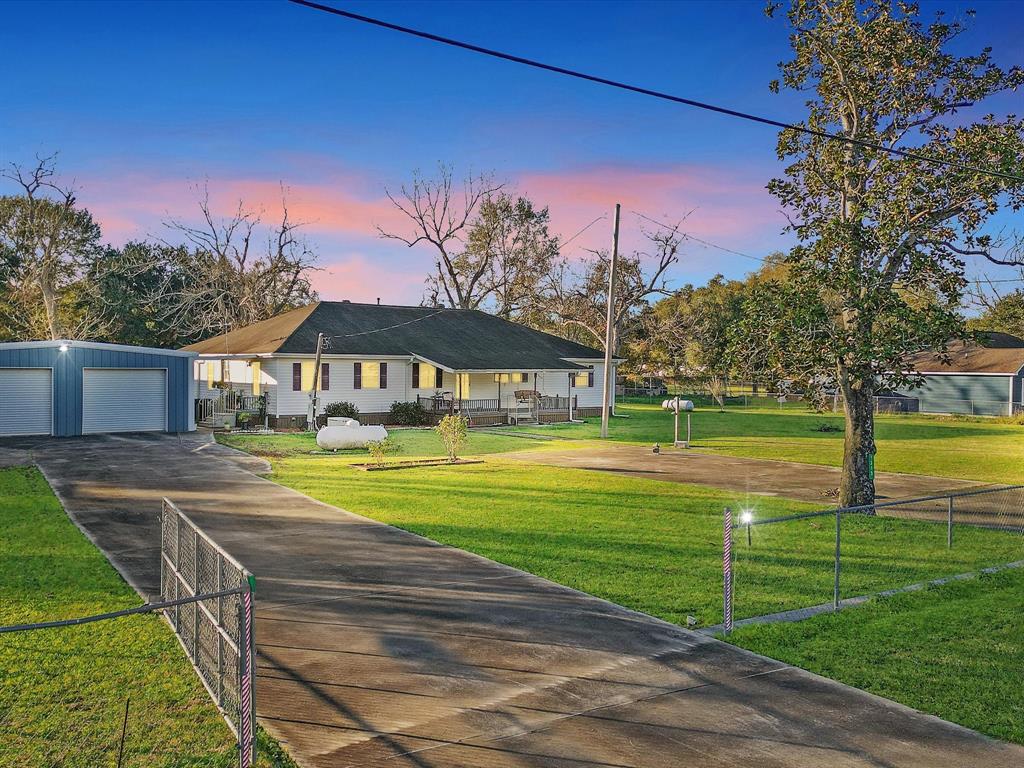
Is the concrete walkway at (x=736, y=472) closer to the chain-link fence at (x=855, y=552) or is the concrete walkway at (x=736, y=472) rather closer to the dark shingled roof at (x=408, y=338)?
the chain-link fence at (x=855, y=552)

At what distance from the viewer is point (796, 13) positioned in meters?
17.7

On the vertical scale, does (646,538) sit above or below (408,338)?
below

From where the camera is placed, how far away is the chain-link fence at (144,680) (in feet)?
19.2

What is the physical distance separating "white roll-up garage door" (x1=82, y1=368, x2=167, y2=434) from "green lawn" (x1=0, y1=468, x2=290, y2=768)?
896 inches

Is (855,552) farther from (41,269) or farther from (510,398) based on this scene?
(41,269)

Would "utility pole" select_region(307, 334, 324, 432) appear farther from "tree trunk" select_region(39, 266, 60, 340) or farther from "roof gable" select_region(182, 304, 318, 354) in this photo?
"tree trunk" select_region(39, 266, 60, 340)

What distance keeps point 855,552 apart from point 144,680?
36.0 feet

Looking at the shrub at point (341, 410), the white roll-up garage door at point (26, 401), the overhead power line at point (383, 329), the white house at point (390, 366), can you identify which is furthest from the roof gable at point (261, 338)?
the white roll-up garage door at point (26, 401)

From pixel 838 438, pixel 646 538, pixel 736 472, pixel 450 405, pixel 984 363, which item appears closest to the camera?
pixel 646 538

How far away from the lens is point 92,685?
7219 millimetres

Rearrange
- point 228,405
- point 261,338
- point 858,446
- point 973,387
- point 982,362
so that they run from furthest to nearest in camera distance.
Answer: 1. point 982,362
2. point 973,387
3. point 261,338
4. point 228,405
5. point 858,446

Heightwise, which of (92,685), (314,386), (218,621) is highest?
(314,386)

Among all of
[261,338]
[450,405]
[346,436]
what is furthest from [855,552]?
[261,338]

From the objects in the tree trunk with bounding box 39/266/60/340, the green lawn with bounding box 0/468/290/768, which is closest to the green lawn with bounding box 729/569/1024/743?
the green lawn with bounding box 0/468/290/768
